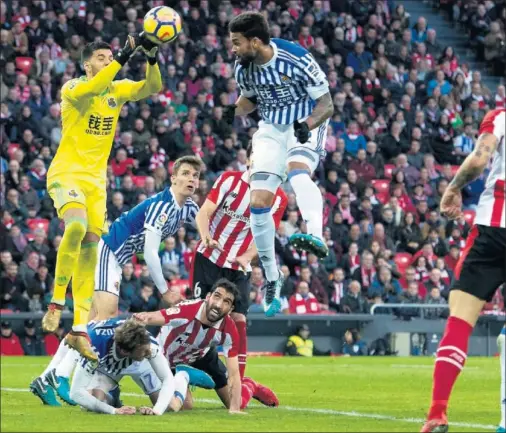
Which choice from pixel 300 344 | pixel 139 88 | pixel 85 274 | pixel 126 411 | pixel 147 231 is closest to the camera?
pixel 126 411

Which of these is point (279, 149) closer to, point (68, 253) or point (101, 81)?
point (101, 81)

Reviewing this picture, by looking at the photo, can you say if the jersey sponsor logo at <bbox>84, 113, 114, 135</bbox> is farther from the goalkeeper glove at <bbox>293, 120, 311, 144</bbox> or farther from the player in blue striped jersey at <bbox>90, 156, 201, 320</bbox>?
the goalkeeper glove at <bbox>293, 120, 311, 144</bbox>

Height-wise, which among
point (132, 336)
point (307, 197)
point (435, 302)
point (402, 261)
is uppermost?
point (307, 197)

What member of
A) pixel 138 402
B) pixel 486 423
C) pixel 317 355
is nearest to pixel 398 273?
pixel 317 355

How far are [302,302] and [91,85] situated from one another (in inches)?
490

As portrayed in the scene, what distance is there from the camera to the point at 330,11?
103ft

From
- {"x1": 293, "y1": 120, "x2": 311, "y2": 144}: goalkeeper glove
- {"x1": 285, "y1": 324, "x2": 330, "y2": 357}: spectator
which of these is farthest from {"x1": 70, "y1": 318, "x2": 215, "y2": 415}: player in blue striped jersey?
{"x1": 285, "y1": 324, "x2": 330, "y2": 357}: spectator

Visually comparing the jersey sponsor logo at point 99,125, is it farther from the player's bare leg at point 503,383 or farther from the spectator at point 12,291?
the spectator at point 12,291

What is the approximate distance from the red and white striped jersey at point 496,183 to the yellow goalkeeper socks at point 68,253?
410 cm

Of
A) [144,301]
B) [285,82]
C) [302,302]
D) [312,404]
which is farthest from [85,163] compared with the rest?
[302,302]

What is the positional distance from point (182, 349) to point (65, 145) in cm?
215

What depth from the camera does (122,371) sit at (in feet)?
36.0

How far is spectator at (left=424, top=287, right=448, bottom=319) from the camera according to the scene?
80.4ft

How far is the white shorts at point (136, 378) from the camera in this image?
10.9 meters
